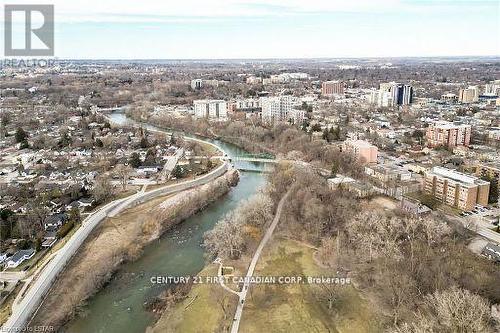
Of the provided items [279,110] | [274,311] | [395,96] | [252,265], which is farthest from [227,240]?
[395,96]

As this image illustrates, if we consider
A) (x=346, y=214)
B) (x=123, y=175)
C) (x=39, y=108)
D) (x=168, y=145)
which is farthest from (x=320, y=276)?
(x=39, y=108)

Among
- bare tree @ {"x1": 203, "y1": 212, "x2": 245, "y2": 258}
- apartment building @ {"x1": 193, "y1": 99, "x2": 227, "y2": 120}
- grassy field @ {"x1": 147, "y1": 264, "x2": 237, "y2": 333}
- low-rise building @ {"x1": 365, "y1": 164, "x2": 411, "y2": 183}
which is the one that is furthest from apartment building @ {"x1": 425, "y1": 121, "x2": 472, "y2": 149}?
grassy field @ {"x1": 147, "y1": 264, "x2": 237, "y2": 333}

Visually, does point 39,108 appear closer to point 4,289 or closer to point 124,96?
point 124,96

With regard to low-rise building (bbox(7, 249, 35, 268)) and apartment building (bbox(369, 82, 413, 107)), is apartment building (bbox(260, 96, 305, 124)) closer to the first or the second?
apartment building (bbox(369, 82, 413, 107))

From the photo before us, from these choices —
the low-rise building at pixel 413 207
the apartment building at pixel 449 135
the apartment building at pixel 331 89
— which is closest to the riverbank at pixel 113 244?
the low-rise building at pixel 413 207

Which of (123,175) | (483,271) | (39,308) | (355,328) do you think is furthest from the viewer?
(123,175)

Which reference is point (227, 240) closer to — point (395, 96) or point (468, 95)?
point (395, 96)
